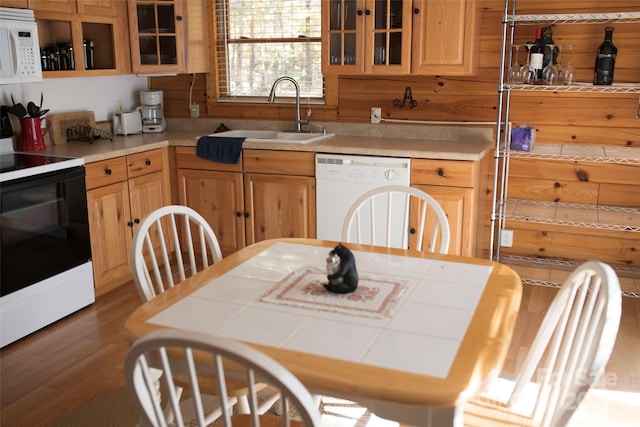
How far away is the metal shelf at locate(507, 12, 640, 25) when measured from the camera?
10.2ft

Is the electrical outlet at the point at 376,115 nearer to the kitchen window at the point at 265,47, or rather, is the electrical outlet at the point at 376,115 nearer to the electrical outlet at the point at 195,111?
the kitchen window at the point at 265,47

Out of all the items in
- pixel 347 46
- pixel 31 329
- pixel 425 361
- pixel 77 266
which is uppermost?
pixel 347 46

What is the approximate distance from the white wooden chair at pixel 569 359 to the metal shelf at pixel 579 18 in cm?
196

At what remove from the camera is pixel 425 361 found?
136 centimetres

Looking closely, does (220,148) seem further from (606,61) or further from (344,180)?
(606,61)

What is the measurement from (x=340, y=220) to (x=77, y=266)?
1.48 metres

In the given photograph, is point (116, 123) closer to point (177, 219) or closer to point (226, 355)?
point (177, 219)

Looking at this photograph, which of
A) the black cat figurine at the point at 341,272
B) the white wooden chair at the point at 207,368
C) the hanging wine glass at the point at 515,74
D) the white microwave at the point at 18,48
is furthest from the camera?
the hanging wine glass at the point at 515,74

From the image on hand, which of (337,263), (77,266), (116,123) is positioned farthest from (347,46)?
(337,263)

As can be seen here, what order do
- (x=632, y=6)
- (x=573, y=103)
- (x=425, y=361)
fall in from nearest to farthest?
(x=425, y=361) → (x=632, y=6) → (x=573, y=103)

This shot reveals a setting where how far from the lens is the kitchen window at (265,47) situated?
4.17m

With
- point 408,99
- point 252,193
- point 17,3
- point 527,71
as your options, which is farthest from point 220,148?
point 527,71

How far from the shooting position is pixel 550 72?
11.0ft

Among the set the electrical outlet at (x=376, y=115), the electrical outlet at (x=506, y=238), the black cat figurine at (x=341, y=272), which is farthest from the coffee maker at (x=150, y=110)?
the black cat figurine at (x=341, y=272)
